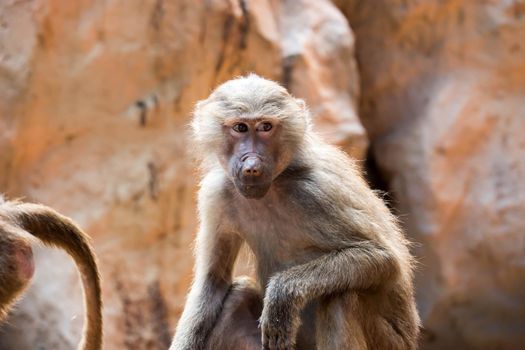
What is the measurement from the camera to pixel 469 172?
7762 mm

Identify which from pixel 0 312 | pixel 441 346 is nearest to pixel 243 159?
pixel 0 312

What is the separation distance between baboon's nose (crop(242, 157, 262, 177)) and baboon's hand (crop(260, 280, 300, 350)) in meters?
0.50

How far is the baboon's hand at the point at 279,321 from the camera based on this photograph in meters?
4.20

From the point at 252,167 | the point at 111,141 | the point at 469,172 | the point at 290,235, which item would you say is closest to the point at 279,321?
the point at 290,235

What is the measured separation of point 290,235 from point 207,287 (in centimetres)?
54

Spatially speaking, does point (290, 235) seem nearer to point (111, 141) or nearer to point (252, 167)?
point (252, 167)

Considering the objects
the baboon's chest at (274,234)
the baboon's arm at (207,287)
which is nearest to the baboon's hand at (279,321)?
the baboon's chest at (274,234)

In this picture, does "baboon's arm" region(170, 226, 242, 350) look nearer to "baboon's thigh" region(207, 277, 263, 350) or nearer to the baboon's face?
"baboon's thigh" region(207, 277, 263, 350)

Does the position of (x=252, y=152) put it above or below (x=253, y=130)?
below

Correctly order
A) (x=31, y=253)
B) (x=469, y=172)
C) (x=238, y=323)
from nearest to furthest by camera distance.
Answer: (x=31, y=253), (x=238, y=323), (x=469, y=172)

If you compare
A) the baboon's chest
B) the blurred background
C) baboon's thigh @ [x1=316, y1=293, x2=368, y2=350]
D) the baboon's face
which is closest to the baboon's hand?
baboon's thigh @ [x1=316, y1=293, x2=368, y2=350]

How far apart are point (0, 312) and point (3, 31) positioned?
7.83 ft

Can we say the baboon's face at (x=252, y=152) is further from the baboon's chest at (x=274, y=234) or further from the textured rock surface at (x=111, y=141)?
the textured rock surface at (x=111, y=141)

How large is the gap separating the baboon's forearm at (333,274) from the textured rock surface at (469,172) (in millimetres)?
3422
